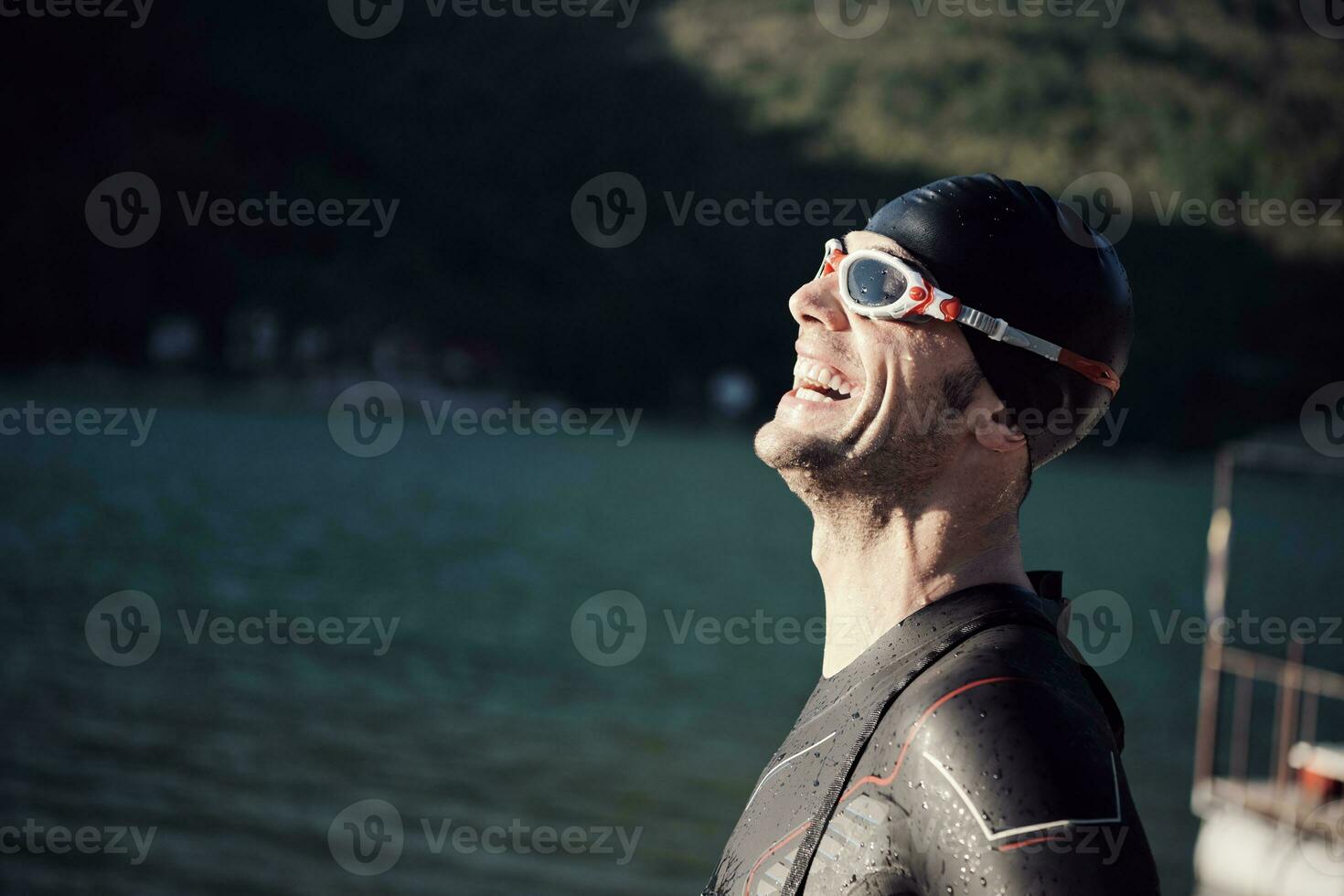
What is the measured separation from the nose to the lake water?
14.8 m

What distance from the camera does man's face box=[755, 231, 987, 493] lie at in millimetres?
2299

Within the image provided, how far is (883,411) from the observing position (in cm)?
231

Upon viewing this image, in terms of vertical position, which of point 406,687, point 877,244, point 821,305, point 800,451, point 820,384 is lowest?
point 800,451

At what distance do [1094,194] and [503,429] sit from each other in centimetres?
7828

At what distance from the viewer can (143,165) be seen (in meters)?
143

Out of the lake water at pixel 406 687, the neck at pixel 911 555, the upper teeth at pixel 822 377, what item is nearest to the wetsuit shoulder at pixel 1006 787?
the neck at pixel 911 555

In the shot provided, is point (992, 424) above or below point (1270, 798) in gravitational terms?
below

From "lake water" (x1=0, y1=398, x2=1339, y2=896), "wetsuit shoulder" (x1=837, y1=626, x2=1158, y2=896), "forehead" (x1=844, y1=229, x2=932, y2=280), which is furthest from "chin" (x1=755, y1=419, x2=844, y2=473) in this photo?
"lake water" (x1=0, y1=398, x2=1339, y2=896)

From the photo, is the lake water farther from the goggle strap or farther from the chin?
the goggle strap

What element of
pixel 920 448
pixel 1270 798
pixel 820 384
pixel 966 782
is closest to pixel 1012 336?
pixel 920 448

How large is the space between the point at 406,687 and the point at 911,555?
81.0 feet

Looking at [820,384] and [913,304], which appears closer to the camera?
[913,304]

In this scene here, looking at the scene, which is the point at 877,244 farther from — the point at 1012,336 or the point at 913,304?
the point at 1012,336

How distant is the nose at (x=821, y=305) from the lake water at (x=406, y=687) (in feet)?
48.6
